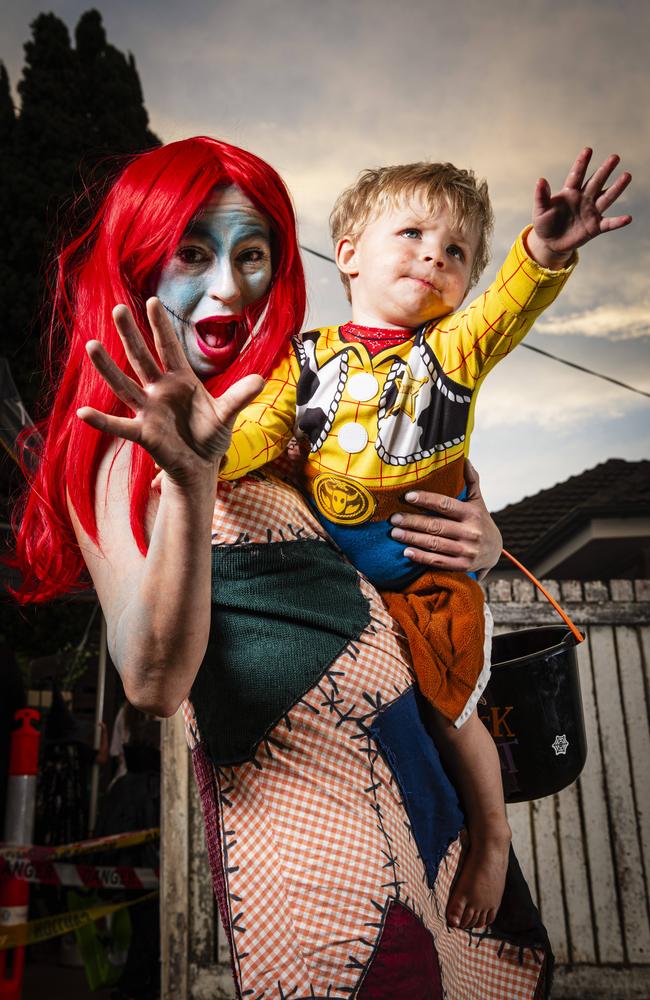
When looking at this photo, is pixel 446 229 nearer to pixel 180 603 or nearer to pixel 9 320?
pixel 180 603

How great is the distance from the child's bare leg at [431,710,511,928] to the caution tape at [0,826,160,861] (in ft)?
8.37

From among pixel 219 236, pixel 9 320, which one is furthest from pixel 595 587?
pixel 9 320

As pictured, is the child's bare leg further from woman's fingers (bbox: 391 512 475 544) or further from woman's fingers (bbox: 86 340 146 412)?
woman's fingers (bbox: 86 340 146 412)

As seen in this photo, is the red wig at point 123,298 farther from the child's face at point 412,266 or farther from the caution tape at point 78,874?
the caution tape at point 78,874

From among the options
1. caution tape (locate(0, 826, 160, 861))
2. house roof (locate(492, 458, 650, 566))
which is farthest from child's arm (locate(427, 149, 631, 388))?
house roof (locate(492, 458, 650, 566))

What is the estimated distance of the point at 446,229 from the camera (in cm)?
117

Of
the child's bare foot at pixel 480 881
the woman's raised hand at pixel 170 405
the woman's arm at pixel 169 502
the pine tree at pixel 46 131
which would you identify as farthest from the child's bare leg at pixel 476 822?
the pine tree at pixel 46 131

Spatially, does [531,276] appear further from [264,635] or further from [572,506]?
[572,506]

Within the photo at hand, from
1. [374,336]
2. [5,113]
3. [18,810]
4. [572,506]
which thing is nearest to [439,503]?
[374,336]

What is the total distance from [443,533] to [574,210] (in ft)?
1.42

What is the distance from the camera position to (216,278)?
1.10 m

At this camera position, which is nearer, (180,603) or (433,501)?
(180,603)

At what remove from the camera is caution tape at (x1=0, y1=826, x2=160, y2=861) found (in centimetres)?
311

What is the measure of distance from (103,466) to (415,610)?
1.45 ft
